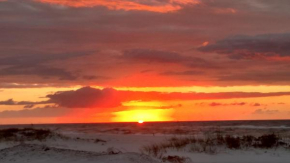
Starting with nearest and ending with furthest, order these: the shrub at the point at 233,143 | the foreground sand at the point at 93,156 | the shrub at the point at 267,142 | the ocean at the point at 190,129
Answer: the foreground sand at the point at 93,156, the shrub at the point at 233,143, the shrub at the point at 267,142, the ocean at the point at 190,129

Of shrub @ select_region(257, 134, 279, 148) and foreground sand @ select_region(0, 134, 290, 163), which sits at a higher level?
shrub @ select_region(257, 134, 279, 148)

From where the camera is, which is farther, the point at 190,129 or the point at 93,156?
the point at 190,129

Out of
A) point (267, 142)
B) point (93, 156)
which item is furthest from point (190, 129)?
point (93, 156)

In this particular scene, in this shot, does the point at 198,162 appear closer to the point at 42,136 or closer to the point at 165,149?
the point at 165,149

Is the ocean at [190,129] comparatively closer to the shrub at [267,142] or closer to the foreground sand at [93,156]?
the shrub at [267,142]

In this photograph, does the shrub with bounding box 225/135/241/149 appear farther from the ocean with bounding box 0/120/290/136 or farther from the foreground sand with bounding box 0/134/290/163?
the ocean with bounding box 0/120/290/136

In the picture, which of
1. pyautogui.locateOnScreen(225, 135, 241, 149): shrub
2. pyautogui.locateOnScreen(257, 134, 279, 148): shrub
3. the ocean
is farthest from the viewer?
the ocean

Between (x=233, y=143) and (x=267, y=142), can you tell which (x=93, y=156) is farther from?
(x=267, y=142)

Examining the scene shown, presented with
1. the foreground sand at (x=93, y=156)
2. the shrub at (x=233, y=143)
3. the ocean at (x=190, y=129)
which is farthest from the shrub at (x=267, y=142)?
the ocean at (x=190, y=129)

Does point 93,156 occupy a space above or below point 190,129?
below

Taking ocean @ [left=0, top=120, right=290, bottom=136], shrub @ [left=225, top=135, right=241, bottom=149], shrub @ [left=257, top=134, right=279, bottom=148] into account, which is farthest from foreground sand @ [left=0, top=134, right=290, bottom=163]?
ocean @ [left=0, top=120, right=290, bottom=136]

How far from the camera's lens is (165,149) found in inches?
800

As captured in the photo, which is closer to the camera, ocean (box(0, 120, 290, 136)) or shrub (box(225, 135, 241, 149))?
shrub (box(225, 135, 241, 149))

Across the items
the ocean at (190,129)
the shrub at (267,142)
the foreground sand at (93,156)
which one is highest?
the ocean at (190,129)
